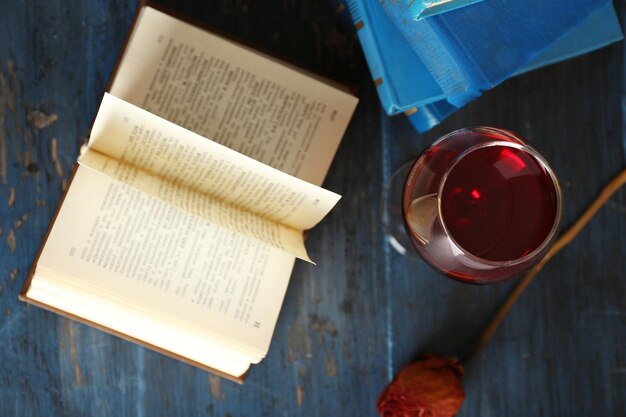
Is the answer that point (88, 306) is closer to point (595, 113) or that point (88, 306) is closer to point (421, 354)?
point (421, 354)

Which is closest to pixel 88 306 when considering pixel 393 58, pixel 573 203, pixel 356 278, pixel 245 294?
pixel 245 294

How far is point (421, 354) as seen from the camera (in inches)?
26.3

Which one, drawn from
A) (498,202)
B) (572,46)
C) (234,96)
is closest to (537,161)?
(498,202)

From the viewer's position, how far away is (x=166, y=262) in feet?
2.05

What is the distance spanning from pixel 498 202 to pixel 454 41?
0.13 m

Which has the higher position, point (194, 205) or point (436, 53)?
point (436, 53)

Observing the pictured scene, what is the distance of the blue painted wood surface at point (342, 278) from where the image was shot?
0.64 metres

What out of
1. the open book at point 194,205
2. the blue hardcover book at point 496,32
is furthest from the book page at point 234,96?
the blue hardcover book at point 496,32

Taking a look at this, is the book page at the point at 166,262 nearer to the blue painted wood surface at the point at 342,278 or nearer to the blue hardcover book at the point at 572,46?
the blue painted wood surface at the point at 342,278

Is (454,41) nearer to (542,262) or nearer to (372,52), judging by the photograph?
(372,52)

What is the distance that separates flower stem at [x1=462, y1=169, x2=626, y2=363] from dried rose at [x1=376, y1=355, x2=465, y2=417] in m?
0.05

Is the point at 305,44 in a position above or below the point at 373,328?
above

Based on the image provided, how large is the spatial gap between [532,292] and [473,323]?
0.07 m

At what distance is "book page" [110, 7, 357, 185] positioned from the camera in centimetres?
61
